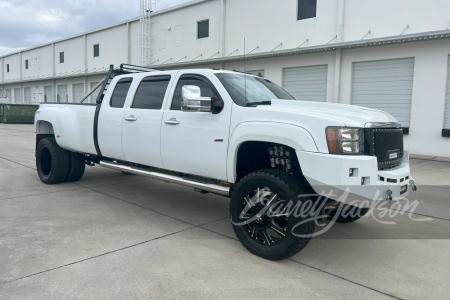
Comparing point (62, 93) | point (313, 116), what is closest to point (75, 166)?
point (313, 116)

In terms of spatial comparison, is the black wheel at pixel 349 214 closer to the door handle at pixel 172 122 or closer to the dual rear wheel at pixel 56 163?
the door handle at pixel 172 122

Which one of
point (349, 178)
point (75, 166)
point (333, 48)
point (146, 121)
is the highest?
point (333, 48)

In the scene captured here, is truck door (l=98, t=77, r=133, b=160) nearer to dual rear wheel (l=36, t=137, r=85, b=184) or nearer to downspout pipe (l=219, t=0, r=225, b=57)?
dual rear wheel (l=36, t=137, r=85, b=184)

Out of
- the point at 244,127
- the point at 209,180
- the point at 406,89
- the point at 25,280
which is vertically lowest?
the point at 25,280

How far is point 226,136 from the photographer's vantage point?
3912mm

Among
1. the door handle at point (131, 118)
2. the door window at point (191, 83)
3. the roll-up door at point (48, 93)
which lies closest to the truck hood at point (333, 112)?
the door window at point (191, 83)

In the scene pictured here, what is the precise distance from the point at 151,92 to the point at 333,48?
36.2ft

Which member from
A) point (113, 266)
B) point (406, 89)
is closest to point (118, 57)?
point (406, 89)

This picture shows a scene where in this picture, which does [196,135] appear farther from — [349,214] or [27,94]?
[27,94]

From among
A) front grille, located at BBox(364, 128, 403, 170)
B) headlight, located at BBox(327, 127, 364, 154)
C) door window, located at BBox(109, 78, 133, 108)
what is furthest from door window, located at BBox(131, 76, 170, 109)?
front grille, located at BBox(364, 128, 403, 170)

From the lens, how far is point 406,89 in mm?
12867

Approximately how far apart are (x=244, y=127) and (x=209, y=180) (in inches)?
35.5

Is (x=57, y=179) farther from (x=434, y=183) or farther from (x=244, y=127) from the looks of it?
(x=434, y=183)

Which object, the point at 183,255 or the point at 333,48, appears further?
the point at 333,48
